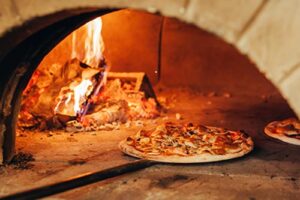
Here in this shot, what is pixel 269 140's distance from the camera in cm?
356

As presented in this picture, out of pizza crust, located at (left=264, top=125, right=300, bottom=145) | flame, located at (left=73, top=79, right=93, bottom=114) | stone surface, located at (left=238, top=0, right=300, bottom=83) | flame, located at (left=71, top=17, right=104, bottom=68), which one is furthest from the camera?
flame, located at (left=71, top=17, right=104, bottom=68)

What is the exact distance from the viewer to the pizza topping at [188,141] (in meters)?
3.00

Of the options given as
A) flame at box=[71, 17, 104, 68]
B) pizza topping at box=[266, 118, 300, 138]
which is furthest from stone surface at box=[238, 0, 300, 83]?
flame at box=[71, 17, 104, 68]

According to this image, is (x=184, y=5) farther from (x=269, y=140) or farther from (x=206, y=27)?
(x=269, y=140)

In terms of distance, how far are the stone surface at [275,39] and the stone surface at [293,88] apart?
26mm

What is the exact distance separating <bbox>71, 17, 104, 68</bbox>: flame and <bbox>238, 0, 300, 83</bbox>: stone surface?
3007mm

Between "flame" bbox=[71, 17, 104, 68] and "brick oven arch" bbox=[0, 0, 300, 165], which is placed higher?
"flame" bbox=[71, 17, 104, 68]

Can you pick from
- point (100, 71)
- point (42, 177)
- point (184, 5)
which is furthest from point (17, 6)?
point (100, 71)

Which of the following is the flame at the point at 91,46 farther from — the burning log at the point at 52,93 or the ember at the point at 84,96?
the burning log at the point at 52,93

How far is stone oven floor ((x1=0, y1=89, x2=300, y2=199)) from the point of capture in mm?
2510

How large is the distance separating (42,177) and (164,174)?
2.55 ft

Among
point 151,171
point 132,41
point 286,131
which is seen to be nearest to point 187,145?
point 151,171

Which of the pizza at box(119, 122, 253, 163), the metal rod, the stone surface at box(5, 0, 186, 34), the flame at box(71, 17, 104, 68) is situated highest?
the flame at box(71, 17, 104, 68)

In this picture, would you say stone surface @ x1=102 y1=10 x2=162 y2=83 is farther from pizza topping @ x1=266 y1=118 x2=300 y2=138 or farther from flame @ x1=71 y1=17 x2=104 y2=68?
pizza topping @ x1=266 y1=118 x2=300 y2=138
